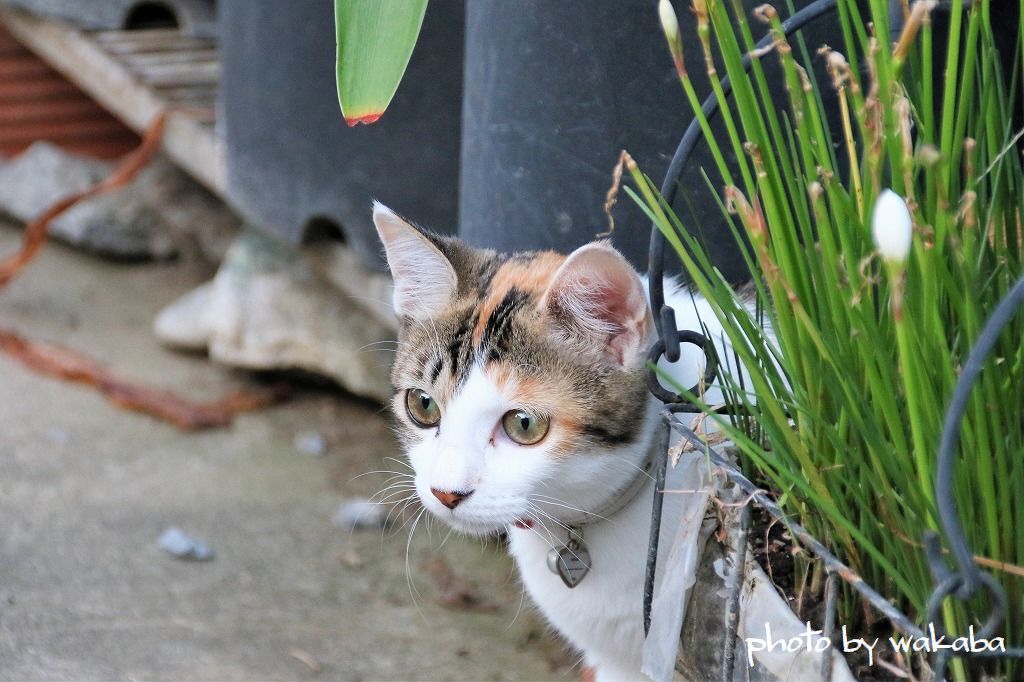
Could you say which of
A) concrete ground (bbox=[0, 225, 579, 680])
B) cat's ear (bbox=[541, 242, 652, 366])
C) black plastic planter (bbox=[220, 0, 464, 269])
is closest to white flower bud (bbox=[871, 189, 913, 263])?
cat's ear (bbox=[541, 242, 652, 366])

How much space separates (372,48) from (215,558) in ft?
→ 4.06

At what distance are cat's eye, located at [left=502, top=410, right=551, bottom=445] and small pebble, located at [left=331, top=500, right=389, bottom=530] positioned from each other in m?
1.05

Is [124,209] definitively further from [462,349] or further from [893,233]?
[893,233]

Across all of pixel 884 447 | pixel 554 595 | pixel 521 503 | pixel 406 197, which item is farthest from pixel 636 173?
pixel 406 197

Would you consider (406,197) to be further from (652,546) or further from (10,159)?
(10,159)

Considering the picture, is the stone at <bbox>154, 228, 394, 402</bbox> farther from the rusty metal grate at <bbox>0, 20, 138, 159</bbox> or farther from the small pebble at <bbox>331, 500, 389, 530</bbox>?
the rusty metal grate at <bbox>0, 20, 138, 159</bbox>

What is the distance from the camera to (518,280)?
1268mm

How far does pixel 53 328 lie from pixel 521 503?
6.83 feet

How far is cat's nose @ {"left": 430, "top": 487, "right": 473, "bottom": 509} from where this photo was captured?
112cm

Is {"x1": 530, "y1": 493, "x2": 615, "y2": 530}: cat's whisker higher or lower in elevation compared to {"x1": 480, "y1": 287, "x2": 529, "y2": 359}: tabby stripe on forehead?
lower

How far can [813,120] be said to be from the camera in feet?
2.70

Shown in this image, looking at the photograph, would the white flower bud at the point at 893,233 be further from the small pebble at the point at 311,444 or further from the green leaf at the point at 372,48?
the small pebble at the point at 311,444

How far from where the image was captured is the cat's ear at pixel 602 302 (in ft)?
3.58

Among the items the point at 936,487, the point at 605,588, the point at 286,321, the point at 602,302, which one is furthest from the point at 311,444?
the point at 936,487
